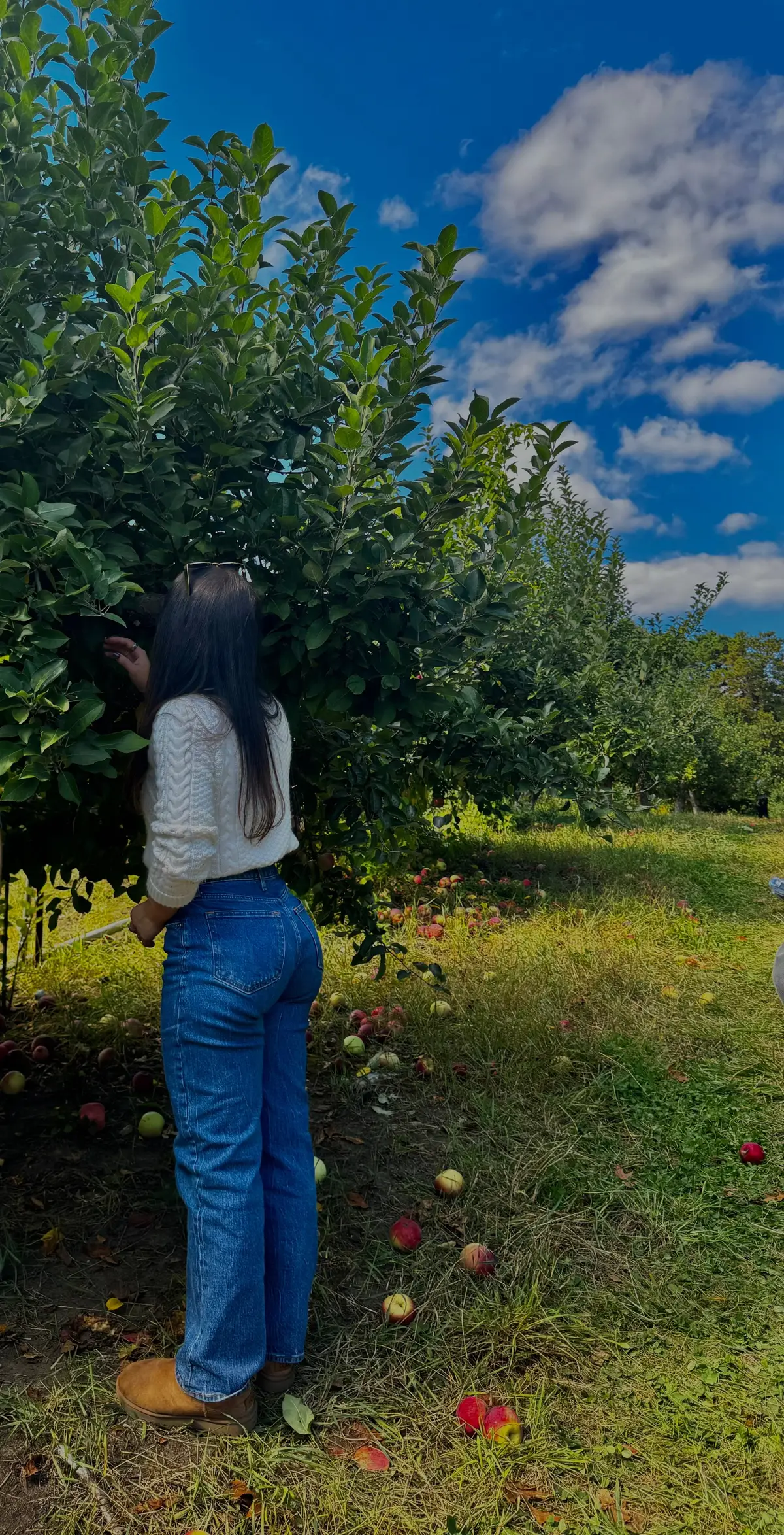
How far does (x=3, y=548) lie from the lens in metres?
1.67

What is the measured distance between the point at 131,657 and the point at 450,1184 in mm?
1815

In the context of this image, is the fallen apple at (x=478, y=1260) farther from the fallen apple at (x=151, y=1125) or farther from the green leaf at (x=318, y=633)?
the green leaf at (x=318, y=633)

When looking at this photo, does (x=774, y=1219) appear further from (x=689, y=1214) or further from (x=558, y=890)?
(x=558, y=890)

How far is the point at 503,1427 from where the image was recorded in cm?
194

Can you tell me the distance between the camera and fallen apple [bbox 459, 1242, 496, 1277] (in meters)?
2.45

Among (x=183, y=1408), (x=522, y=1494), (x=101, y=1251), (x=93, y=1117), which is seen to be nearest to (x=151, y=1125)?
(x=93, y=1117)

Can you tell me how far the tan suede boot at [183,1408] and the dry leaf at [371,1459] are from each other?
0.23 meters

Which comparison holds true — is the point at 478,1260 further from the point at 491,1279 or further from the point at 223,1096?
the point at 223,1096

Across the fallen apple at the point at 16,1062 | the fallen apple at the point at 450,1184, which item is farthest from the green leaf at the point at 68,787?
the fallen apple at the point at 16,1062

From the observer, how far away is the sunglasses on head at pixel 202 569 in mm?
1943

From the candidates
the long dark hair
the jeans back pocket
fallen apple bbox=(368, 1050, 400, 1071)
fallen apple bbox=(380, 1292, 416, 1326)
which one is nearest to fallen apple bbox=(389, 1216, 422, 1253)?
fallen apple bbox=(380, 1292, 416, 1326)

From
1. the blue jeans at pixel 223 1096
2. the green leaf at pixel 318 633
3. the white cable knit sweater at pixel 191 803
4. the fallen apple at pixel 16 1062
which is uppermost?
the green leaf at pixel 318 633

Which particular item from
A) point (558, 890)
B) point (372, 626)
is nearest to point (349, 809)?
point (372, 626)

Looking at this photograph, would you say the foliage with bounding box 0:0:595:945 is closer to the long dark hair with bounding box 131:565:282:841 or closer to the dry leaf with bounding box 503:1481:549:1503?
the long dark hair with bounding box 131:565:282:841
